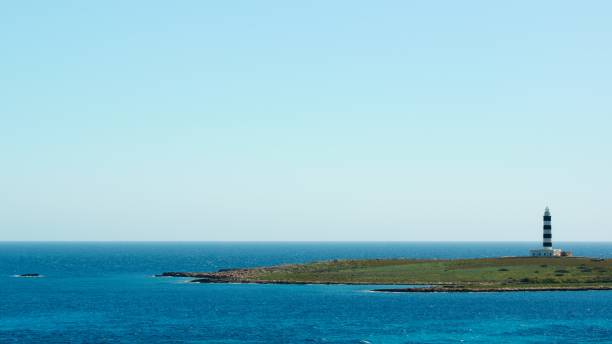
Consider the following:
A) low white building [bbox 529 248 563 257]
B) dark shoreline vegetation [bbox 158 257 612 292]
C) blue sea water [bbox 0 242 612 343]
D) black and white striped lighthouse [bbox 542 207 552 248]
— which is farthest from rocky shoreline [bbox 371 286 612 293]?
low white building [bbox 529 248 563 257]

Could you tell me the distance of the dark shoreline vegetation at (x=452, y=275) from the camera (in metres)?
142

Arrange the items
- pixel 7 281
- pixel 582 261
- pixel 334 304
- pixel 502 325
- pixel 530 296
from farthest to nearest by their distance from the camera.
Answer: pixel 7 281
pixel 582 261
pixel 530 296
pixel 334 304
pixel 502 325

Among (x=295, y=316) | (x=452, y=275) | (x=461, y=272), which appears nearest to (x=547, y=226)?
(x=461, y=272)

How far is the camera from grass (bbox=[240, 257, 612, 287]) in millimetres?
145875

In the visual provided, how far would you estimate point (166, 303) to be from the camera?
127000mm

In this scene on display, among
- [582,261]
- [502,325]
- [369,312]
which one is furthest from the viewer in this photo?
[582,261]

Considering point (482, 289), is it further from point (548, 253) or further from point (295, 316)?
point (548, 253)

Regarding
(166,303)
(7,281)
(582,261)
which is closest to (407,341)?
(166,303)

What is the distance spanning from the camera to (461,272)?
157875 millimetres

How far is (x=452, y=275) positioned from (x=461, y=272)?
3.58 meters

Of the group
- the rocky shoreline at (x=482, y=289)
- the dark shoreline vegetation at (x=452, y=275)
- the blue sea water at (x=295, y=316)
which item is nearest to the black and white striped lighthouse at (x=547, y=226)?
the dark shoreline vegetation at (x=452, y=275)

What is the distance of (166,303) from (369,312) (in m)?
31.8

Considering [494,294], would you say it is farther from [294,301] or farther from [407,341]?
[407,341]

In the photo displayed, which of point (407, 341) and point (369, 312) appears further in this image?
point (369, 312)
